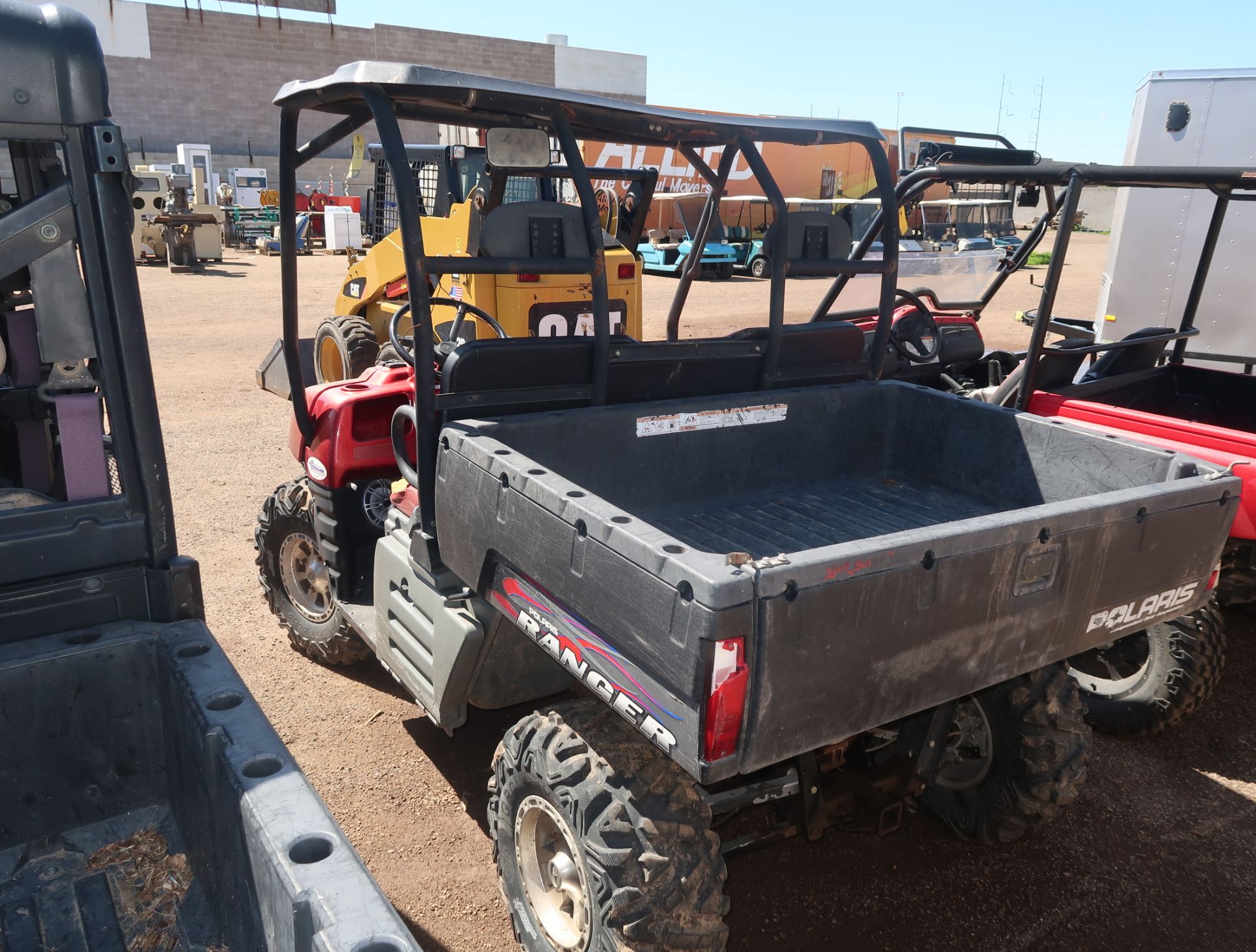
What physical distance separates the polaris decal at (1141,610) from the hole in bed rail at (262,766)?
187 centimetres

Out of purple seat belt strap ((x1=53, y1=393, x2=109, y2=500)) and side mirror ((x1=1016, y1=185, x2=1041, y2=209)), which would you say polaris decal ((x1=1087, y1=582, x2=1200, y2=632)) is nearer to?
purple seat belt strap ((x1=53, y1=393, x2=109, y2=500))

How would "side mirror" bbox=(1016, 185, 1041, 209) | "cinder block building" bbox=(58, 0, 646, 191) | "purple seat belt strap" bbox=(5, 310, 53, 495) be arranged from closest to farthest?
"purple seat belt strap" bbox=(5, 310, 53, 495)
"side mirror" bbox=(1016, 185, 1041, 209)
"cinder block building" bbox=(58, 0, 646, 191)

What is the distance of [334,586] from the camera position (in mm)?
3896

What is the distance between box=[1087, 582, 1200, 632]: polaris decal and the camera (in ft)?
7.75

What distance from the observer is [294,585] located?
444cm

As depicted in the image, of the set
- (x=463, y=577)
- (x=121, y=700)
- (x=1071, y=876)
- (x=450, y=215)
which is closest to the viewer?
(x=121, y=700)

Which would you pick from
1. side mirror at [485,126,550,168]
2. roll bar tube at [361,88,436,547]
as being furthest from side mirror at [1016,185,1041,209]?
roll bar tube at [361,88,436,547]

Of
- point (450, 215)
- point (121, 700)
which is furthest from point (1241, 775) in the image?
point (450, 215)

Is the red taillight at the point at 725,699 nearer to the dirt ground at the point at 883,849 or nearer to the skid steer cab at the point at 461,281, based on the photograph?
the dirt ground at the point at 883,849

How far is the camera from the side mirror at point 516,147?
3.30 metres

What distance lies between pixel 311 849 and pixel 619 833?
973 millimetres

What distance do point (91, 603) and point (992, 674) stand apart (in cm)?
197

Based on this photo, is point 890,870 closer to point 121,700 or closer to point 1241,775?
point 1241,775

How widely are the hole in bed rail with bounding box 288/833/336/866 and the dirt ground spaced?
168 cm
